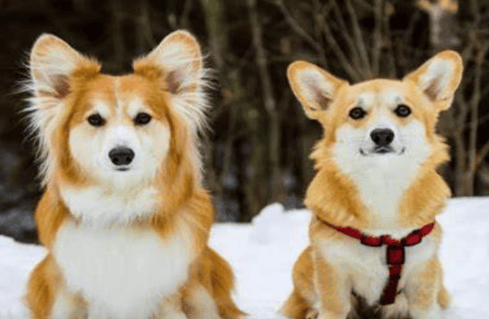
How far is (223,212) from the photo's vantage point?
959cm

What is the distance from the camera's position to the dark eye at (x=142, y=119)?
3270mm

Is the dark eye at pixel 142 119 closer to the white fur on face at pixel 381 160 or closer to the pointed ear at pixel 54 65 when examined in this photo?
the pointed ear at pixel 54 65

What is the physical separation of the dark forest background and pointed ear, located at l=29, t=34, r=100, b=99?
4537 millimetres

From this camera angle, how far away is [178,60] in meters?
3.46

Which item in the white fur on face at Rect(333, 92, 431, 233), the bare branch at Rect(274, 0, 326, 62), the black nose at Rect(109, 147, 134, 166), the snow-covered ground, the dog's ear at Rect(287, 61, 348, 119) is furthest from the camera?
the bare branch at Rect(274, 0, 326, 62)

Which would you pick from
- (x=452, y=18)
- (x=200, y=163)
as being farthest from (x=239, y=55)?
(x=200, y=163)

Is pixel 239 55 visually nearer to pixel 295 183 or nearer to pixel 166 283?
pixel 295 183

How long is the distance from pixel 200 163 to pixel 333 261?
2.41 feet

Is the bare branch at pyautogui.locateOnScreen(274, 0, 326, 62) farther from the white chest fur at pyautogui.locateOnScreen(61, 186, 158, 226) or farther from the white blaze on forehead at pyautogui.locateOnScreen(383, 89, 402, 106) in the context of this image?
the white chest fur at pyautogui.locateOnScreen(61, 186, 158, 226)

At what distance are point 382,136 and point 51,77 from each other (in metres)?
1.40

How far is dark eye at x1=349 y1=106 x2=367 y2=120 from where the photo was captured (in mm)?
3293

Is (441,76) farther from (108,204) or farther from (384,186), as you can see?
(108,204)

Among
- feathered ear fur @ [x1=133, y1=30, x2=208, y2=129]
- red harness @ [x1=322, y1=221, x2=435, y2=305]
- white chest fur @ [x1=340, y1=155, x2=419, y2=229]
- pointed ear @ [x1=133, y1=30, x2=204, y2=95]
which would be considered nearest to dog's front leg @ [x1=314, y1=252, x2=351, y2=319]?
red harness @ [x1=322, y1=221, x2=435, y2=305]

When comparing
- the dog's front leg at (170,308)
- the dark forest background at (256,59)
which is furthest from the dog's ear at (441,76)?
the dark forest background at (256,59)
